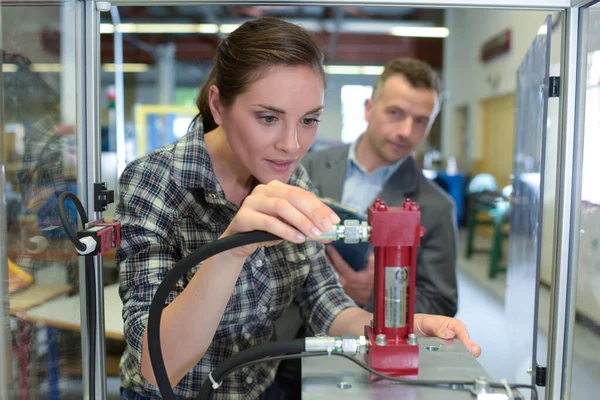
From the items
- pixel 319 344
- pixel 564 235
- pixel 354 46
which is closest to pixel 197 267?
pixel 319 344

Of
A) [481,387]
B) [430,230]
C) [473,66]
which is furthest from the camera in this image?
[473,66]

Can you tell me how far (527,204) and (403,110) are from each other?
0.44 meters

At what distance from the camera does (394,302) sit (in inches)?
23.9

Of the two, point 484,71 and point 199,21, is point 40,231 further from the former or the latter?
point 484,71

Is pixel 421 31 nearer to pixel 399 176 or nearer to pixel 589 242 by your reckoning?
pixel 399 176

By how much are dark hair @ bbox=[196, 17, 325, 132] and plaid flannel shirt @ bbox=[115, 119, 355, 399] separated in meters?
0.12

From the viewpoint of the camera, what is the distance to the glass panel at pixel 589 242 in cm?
90

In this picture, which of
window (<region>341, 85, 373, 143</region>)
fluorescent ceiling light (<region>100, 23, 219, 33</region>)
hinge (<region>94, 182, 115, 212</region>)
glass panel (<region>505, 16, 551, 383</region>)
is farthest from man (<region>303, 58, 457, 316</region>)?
fluorescent ceiling light (<region>100, 23, 219, 33</region>)

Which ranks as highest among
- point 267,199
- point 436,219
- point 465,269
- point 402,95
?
point 402,95

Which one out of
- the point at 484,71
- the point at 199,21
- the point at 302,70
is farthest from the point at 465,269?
the point at 302,70

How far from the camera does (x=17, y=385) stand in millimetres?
710

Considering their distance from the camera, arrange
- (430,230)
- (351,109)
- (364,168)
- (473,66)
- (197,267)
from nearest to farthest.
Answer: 1. (197,267)
2. (430,230)
3. (364,168)
4. (351,109)
5. (473,66)

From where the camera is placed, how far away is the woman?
705 mm

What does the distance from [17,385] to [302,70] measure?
0.57m
